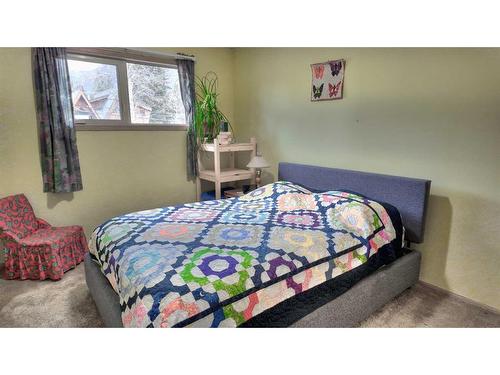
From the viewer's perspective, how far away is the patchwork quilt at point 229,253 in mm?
1330

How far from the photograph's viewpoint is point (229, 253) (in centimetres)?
165

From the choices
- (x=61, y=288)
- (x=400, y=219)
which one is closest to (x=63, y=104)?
(x=61, y=288)

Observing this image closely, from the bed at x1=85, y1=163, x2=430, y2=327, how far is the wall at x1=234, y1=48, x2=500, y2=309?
0.61ft

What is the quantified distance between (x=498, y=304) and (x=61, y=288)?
10.9 feet

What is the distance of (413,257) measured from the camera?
2.30 metres

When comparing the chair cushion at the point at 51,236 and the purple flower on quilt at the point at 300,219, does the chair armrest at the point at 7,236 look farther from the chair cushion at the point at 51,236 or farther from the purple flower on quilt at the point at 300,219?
the purple flower on quilt at the point at 300,219

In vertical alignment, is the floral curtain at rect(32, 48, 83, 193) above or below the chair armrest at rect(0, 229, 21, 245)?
above

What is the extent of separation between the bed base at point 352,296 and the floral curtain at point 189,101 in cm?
183

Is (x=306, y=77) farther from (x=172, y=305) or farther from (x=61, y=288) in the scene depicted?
(x=61, y=288)

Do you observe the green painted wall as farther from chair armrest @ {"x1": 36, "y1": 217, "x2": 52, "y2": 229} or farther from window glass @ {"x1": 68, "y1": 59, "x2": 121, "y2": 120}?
window glass @ {"x1": 68, "y1": 59, "x2": 121, "y2": 120}

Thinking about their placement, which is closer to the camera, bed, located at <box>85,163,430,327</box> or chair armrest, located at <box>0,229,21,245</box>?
bed, located at <box>85,163,430,327</box>

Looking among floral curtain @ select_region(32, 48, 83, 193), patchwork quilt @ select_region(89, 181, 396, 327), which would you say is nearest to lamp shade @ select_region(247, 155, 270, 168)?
patchwork quilt @ select_region(89, 181, 396, 327)

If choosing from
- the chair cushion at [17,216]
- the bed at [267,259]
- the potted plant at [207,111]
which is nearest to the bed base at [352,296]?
the bed at [267,259]

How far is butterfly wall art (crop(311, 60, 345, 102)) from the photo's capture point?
110 inches
